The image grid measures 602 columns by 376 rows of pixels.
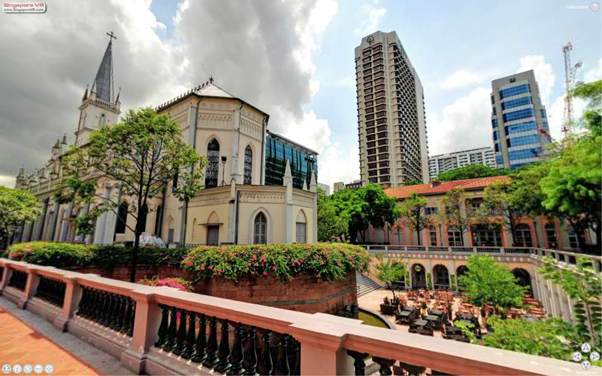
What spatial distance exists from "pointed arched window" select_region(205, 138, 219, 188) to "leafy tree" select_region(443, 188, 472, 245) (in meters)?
25.6

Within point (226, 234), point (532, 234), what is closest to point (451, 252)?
point (532, 234)

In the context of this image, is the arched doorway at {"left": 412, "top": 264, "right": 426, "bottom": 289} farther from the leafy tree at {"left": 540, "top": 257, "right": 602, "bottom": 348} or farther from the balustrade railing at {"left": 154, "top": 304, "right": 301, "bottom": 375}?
the balustrade railing at {"left": 154, "top": 304, "right": 301, "bottom": 375}

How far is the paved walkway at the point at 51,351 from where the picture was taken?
3613 mm

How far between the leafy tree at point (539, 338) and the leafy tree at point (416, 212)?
28398mm

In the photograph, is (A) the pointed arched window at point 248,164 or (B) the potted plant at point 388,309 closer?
(B) the potted plant at point 388,309

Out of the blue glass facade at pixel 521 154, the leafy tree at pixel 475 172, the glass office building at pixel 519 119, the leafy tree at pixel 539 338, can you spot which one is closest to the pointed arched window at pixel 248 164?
the leafy tree at pixel 539 338

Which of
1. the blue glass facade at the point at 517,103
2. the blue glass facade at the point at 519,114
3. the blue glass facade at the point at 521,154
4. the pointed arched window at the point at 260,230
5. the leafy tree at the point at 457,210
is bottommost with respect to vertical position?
the pointed arched window at the point at 260,230

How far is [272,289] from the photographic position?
39.4 feet

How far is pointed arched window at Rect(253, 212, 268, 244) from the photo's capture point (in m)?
16.7

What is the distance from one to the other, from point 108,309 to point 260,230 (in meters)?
12.3

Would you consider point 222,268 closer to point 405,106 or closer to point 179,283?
point 179,283

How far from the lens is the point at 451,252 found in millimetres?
25469

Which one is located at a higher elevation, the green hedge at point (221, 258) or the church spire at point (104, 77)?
the church spire at point (104, 77)

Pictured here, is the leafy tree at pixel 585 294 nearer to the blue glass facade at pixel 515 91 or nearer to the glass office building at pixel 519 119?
the glass office building at pixel 519 119
